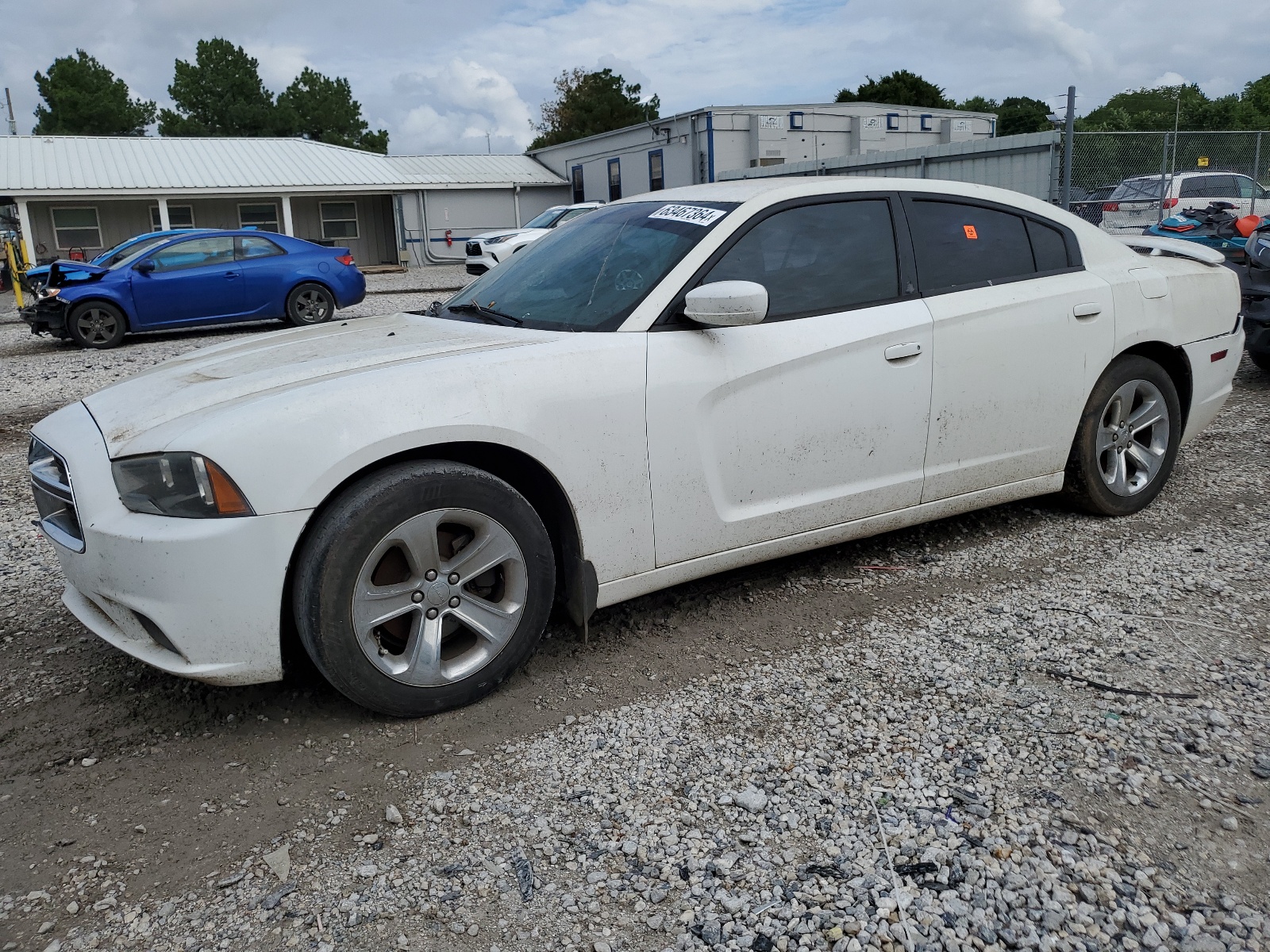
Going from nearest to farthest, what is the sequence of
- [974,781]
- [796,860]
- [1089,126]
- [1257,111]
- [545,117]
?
1. [796,860]
2. [974,781]
3. [1089,126]
4. [1257,111]
5. [545,117]

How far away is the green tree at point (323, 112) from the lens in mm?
64875

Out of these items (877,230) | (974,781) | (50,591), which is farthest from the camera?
(50,591)

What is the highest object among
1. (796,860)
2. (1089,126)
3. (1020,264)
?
(1089,126)

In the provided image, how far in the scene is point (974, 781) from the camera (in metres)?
2.62

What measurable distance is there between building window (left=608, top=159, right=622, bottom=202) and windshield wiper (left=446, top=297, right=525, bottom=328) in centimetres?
3093

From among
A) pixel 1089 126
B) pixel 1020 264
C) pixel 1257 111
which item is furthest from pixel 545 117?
pixel 1020 264

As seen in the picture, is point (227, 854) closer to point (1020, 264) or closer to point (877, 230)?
point (877, 230)

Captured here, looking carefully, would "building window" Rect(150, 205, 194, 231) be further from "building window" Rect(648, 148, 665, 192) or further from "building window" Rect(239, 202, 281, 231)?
"building window" Rect(648, 148, 665, 192)

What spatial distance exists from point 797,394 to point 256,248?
12083mm

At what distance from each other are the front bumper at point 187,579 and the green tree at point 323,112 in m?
66.7

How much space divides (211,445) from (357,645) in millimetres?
696

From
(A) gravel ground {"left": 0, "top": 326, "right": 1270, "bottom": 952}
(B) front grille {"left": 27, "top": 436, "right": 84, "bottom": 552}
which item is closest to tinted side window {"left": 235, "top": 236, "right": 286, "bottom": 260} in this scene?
(A) gravel ground {"left": 0, "top": 326, "right": 1270, "bottom": 952}

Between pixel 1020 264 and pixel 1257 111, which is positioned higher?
pixel 1257 111

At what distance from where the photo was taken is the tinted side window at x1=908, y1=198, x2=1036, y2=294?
13.1ft
